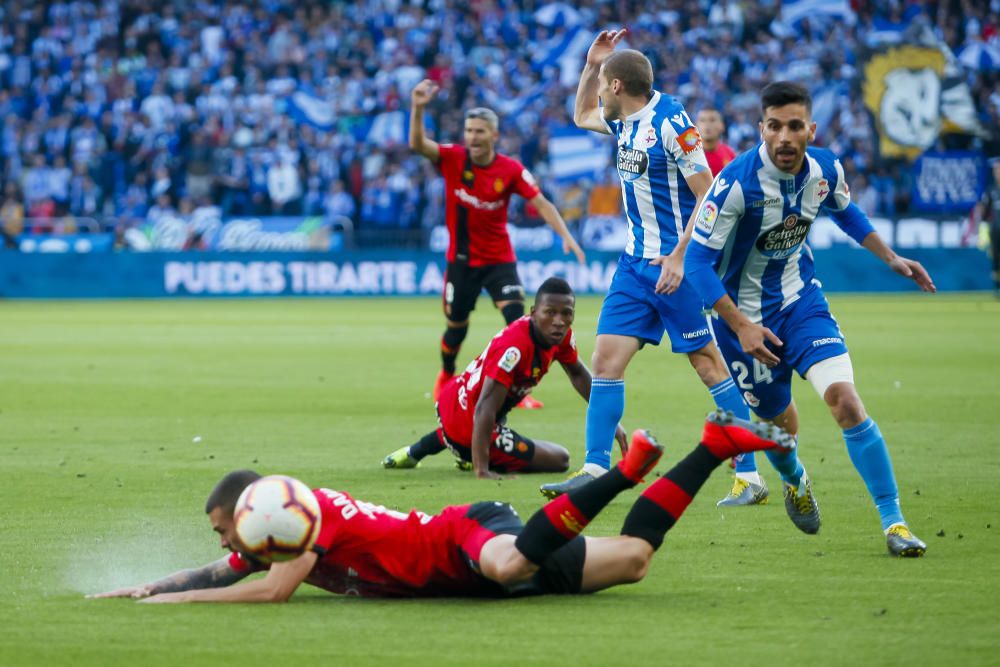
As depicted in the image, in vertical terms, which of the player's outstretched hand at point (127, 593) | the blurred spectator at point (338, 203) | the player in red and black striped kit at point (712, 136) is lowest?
the blurred spectator at point (338, 203)

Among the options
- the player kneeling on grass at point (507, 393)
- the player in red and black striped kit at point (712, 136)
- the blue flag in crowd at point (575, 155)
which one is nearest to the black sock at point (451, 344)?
the player in red and black striped kit at point (712, 136)

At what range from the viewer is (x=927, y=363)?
16.9 m

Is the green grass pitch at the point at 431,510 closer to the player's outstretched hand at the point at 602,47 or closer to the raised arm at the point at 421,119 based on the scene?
the raised arm at the point at 421,119

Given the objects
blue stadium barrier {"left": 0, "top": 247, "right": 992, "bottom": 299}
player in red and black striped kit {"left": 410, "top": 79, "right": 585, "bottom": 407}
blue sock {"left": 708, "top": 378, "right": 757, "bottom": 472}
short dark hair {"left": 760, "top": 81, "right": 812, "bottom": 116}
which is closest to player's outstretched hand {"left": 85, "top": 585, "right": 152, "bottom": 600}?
short dark hair {"left": 760, "top": 81, "right": 812, "bottom": 116}

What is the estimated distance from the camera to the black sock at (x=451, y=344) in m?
13.1

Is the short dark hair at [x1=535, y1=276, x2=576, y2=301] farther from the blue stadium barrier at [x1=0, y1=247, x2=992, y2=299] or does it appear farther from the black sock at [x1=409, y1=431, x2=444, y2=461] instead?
the blue stadium barrier at [x1=0, y1=247, x2=992, y2=299]

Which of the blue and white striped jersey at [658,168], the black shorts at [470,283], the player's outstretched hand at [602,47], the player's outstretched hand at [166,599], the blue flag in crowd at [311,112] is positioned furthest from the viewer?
the blue flag in crowd at [311,112]

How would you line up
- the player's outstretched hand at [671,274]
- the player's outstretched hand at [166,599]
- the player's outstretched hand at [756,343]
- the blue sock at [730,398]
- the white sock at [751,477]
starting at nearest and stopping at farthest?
the player's outstretched hand at [166,599]
the player's outstretched hand at [756,343]
the player's outstretched hand at [671,274]
the white sock at [751,477]
the blue sock at [730,398]

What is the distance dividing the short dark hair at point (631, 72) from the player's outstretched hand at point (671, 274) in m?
1.01

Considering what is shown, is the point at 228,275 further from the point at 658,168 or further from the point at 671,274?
the point at 671,274

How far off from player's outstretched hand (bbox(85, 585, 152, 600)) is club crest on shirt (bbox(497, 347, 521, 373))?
3.49m

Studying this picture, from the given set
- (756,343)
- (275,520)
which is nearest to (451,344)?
(756,343)

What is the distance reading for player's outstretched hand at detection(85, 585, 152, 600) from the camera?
5.57 metres

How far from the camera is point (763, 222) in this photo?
684cm
